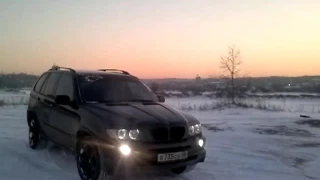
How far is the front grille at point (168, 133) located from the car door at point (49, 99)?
2.42 meters

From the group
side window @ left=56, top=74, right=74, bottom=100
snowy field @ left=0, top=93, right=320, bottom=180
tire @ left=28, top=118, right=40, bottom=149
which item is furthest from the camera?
tire @ left=28, top=118, right=40, bottom=149

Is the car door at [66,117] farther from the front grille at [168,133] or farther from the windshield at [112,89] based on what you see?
the front grille at [168,133]

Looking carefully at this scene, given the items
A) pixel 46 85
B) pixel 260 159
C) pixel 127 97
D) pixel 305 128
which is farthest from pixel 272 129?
pixel 46 85

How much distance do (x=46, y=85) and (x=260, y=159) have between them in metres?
4.74

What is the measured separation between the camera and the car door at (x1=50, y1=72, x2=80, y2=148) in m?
4.86

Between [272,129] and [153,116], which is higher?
[153,116]

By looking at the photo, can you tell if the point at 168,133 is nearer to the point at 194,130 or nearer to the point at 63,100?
the point at 194,130

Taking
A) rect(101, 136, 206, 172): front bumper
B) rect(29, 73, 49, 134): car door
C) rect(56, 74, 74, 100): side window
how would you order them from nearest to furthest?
rect(101, 136, 206, 172): front bumper < rect(56, 74, 74, 100): side window < rect(29, 73, 49, 134): car door

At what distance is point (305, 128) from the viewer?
10891 mm

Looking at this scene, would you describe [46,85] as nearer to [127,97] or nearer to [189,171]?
[127,97]

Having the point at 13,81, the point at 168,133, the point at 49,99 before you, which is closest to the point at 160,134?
the point at 168,133

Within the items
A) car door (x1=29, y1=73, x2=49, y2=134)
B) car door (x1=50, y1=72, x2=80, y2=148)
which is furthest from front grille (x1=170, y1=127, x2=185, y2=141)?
car door (x1=29, y1=73, x2=49, y2=134)

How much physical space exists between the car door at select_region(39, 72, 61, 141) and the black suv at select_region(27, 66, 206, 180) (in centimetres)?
2

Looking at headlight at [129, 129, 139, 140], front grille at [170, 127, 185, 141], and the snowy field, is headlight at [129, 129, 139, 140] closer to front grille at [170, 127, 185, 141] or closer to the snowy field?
front grille at [170, 127, 185, 141]
